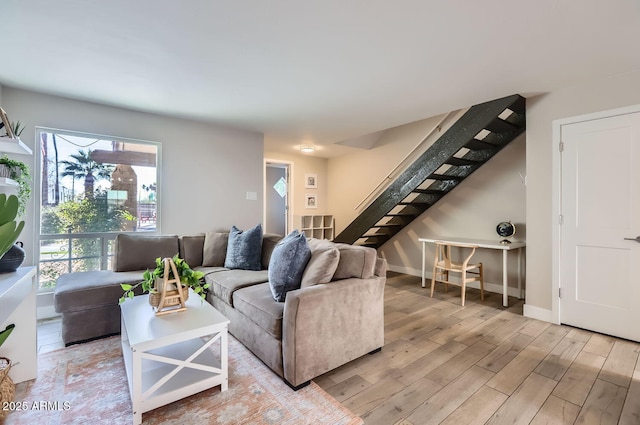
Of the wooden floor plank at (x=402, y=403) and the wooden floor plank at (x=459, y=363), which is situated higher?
the wooden floor plank at (x=459, y=363)

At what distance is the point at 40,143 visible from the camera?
2.93 metres

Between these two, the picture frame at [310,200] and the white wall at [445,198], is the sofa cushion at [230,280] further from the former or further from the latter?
the picture frame at [310,200]

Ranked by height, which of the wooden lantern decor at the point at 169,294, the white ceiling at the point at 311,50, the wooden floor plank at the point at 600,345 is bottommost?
the wooden floor plank at the point at 600,345

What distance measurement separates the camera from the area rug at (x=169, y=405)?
1.52 metres

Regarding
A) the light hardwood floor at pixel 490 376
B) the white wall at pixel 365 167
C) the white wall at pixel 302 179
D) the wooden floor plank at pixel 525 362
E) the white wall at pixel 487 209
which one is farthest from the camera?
the white wall at pixel 302 179

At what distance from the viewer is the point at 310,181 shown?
6.18m

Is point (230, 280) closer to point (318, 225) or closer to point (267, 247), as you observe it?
point (267, 247)

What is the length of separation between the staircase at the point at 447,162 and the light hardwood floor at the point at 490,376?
68.9 inches

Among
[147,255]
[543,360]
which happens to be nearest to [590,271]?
[543,360]

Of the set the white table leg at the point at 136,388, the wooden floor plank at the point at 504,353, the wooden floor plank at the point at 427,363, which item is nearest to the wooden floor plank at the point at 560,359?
the wooden floor plank at the point at 504,353

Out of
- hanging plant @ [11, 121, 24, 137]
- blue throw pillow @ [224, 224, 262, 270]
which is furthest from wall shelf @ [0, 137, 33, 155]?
blue throw pillow @ [224, 224, 262, 270]

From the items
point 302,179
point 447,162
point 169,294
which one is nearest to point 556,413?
point 169,294

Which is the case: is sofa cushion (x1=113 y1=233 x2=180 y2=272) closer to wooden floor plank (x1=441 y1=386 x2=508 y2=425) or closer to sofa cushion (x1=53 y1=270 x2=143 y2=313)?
sofa cushion (x1=53 y1=270 x2=143 y2=313)

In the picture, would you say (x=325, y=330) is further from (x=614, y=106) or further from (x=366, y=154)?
(x=366, y=154)
